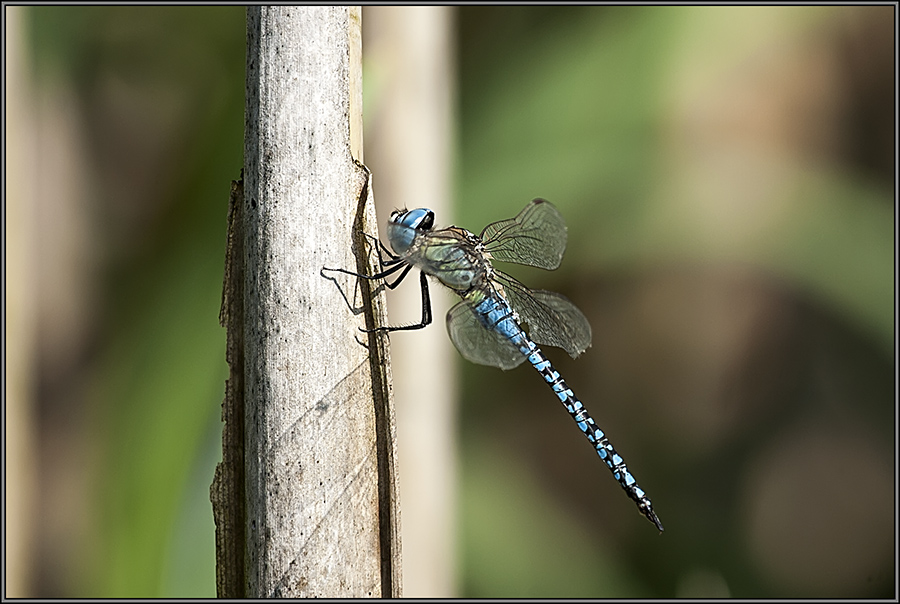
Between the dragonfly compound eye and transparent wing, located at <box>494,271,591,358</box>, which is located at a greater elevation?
the dragonfly compound eye

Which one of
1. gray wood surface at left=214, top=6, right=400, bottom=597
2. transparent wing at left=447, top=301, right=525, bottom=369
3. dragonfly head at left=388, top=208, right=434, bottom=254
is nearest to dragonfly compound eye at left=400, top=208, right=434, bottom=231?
dragonfly head at left=388, top=208, right=434, bottom=254

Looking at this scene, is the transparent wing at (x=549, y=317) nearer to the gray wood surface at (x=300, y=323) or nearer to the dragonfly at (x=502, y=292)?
the dragonfly at (x=502, y=292)

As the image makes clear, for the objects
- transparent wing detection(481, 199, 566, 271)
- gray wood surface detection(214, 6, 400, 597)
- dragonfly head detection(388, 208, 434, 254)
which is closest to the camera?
gray wood surface detection(214, 6, 400, 597)

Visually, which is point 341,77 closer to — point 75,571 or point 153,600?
point 153,600

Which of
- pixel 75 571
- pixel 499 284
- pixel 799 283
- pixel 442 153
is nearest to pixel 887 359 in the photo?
pixel 799 283

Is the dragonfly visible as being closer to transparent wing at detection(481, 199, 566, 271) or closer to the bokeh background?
transparent wing at detection(481, 199, 566, 271)

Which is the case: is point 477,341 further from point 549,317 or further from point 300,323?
point 300,323
